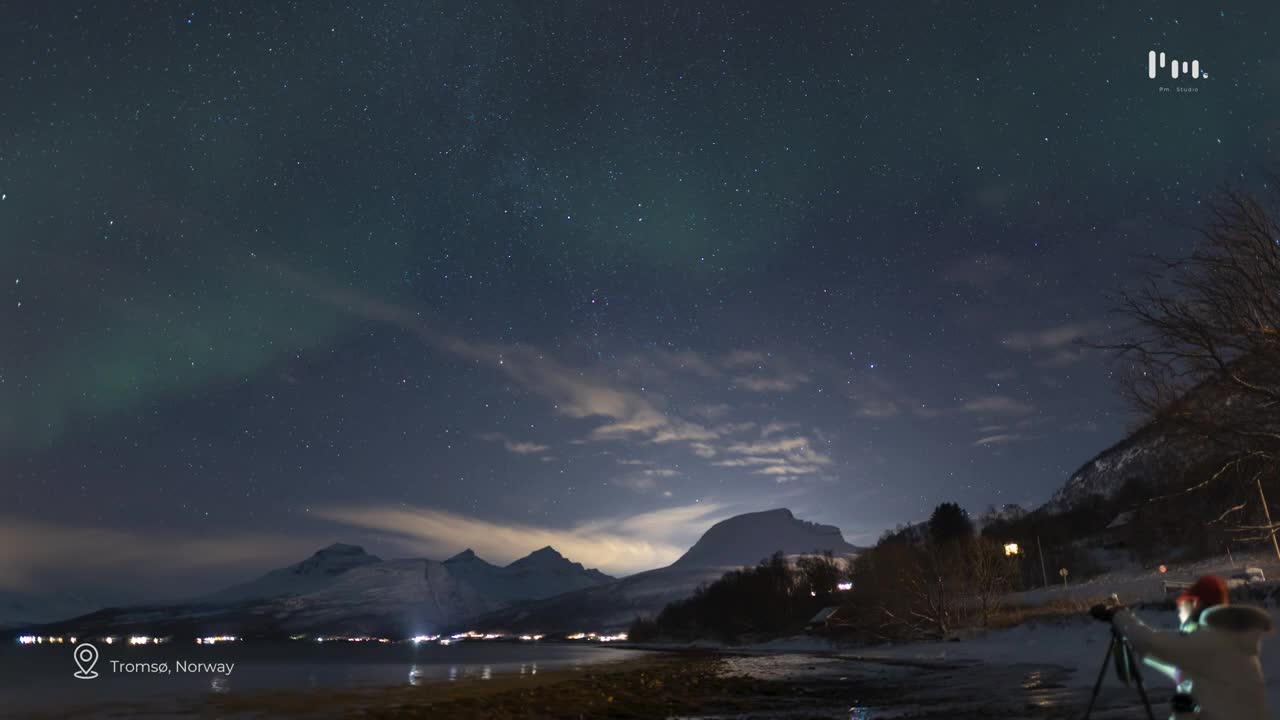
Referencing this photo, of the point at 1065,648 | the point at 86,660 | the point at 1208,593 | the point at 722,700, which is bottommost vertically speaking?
the point at 86,660

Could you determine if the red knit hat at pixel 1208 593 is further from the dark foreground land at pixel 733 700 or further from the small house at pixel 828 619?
the small house at pixel 828 619

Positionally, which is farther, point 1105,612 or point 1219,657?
point 1105,612

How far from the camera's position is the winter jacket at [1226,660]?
6.00m

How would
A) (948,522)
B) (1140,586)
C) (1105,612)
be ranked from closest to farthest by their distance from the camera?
(1105,612) → (1140,586) → (948,522)

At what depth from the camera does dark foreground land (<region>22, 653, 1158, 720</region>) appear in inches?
882

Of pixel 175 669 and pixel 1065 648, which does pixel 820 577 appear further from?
pixel 1065 648

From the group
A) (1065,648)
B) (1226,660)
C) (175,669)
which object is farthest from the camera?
(175,669)

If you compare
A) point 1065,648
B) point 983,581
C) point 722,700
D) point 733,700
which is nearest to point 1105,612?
point 733,700

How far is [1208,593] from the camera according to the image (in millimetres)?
6477

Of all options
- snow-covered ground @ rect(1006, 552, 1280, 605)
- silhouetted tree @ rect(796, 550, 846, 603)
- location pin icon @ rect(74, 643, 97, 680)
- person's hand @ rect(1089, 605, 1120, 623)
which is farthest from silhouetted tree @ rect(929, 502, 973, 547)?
person's hand @ rect(1089, 605, 1120, 623)

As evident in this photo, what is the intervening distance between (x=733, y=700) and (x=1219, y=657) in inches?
1070

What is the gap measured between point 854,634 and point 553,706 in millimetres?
91667

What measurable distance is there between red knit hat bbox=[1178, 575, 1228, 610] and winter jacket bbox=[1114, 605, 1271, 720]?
26cm

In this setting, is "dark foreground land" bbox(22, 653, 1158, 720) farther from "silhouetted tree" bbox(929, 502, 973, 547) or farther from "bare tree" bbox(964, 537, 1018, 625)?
"silhouetted tree" bbox(929, 502, 973, 547)
